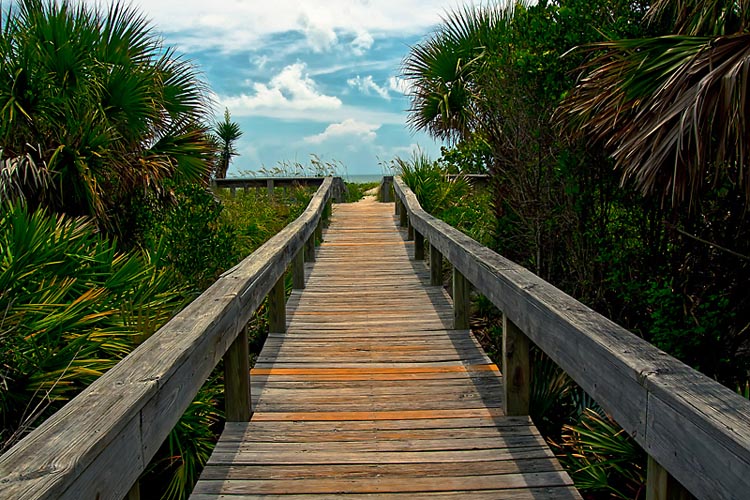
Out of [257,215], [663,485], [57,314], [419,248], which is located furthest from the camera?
[257,215]

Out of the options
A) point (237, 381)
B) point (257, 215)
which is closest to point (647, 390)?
point (237, 381)

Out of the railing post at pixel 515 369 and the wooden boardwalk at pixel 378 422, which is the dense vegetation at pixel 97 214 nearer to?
the wooden boardwalk at pixel 378 422

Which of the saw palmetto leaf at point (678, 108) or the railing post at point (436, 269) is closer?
the saw palmetto leaf at point (678, 108)

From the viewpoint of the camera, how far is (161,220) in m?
7.89

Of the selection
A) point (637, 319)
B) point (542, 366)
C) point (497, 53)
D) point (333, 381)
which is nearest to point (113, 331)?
point (333, 381)

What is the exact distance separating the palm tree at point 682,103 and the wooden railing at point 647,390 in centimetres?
122

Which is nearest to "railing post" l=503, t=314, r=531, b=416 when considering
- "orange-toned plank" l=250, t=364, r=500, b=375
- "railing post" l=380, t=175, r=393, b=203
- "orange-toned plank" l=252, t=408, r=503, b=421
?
"orange-toned plank" l=252, t=408, r=503, b=421

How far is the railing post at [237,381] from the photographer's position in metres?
3.40

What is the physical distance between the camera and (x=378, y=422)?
3.52m

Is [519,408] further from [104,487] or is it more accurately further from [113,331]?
[113,331]

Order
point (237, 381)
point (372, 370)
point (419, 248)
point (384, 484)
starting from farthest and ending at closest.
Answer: point (419, 248) < point (372, 370) < point (237, 381) < point (384, 484)

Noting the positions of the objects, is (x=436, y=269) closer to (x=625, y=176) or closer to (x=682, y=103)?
(x=625, y=176)

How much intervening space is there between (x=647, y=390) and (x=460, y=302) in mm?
3362

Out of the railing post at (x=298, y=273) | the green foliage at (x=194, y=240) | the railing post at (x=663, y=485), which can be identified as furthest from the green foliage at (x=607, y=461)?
the green foliage at (x=194, y=240)
